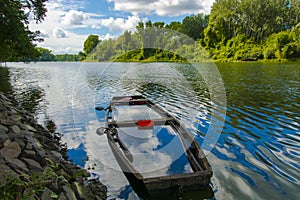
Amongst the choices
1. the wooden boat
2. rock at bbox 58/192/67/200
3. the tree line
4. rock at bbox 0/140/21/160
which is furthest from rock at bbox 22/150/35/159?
the tree line

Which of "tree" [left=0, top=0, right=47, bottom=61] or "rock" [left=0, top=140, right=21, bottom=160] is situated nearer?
"rock" [left=0, top=140, right=21, bottom=160]

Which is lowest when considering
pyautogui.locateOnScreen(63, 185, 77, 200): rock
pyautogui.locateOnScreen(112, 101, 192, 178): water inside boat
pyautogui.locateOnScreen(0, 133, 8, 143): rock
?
pyautogui.locateOnScreen(112, 101, 192, 178): water inside boat

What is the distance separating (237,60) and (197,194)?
78.6 meters

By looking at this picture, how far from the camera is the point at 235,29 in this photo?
90500mm

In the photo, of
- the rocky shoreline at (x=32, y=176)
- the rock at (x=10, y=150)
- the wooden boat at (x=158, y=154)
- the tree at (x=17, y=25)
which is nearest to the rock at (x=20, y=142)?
the rocky shoreline at (x=32, y=176)

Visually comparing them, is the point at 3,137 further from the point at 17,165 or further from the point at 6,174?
the point at 6,174

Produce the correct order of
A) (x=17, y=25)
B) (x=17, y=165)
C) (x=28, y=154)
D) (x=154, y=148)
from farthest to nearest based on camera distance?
(x=17, y=25) → (x=154, y=148) → (x=28, y=154) → (x=17, y=165)

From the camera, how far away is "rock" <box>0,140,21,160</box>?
5.23 meters

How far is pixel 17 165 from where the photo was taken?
5039mm

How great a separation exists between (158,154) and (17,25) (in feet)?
45.1

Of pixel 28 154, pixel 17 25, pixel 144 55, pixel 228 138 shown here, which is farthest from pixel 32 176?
pixel 144 55

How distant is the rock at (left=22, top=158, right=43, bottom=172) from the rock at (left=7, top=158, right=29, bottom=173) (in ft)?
0.38

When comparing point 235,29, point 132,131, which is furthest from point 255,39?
point 132,131

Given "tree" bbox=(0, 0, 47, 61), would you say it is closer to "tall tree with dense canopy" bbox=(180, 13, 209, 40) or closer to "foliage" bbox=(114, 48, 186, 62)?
→ "foliage" bbox=(114, 48, 186, 62)
